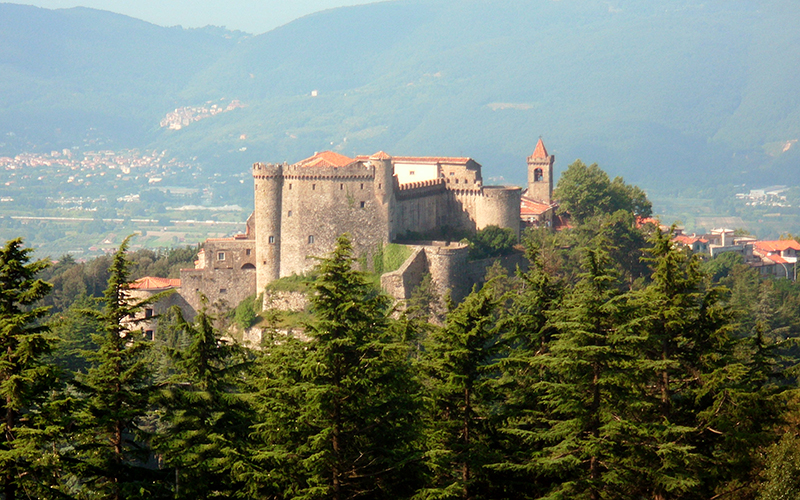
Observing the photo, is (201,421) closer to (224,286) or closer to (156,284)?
(224,286)

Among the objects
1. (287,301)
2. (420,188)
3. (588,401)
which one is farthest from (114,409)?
(420,188)

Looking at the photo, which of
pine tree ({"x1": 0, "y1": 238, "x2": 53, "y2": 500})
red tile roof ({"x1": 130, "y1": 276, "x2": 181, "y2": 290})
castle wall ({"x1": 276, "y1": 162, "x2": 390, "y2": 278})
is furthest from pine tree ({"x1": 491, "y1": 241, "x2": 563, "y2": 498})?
→ red tile roof ({"x1": 130, "y1": 276, "x2": 181, "y2": 290})

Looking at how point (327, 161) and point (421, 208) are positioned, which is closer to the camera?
point (327, 161)

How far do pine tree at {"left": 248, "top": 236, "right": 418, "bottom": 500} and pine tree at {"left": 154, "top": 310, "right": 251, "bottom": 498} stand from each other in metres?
0.80

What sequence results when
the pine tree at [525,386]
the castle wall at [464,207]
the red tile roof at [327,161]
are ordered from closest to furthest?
the pine tree at [525,386] < the red tile roof at [327,161] < the castle wall at [464,207]

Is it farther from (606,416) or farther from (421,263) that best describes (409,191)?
(606,416)

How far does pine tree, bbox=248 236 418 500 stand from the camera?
81.0ft

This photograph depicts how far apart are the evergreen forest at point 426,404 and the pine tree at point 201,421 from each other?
0.05 m

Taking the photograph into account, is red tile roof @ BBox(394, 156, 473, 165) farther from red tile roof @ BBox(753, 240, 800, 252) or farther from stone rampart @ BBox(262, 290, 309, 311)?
red tile roof @ BBox(753, 240, 800, 252)

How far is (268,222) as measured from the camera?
6375 centimetres

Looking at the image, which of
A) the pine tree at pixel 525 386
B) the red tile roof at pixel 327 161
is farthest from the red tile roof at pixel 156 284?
the pine tree at pixel 525 386

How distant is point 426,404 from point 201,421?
18.8 ft

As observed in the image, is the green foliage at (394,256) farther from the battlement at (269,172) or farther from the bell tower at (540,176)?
the bell tower at (540,176)

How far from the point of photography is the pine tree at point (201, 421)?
2508 centimetres
